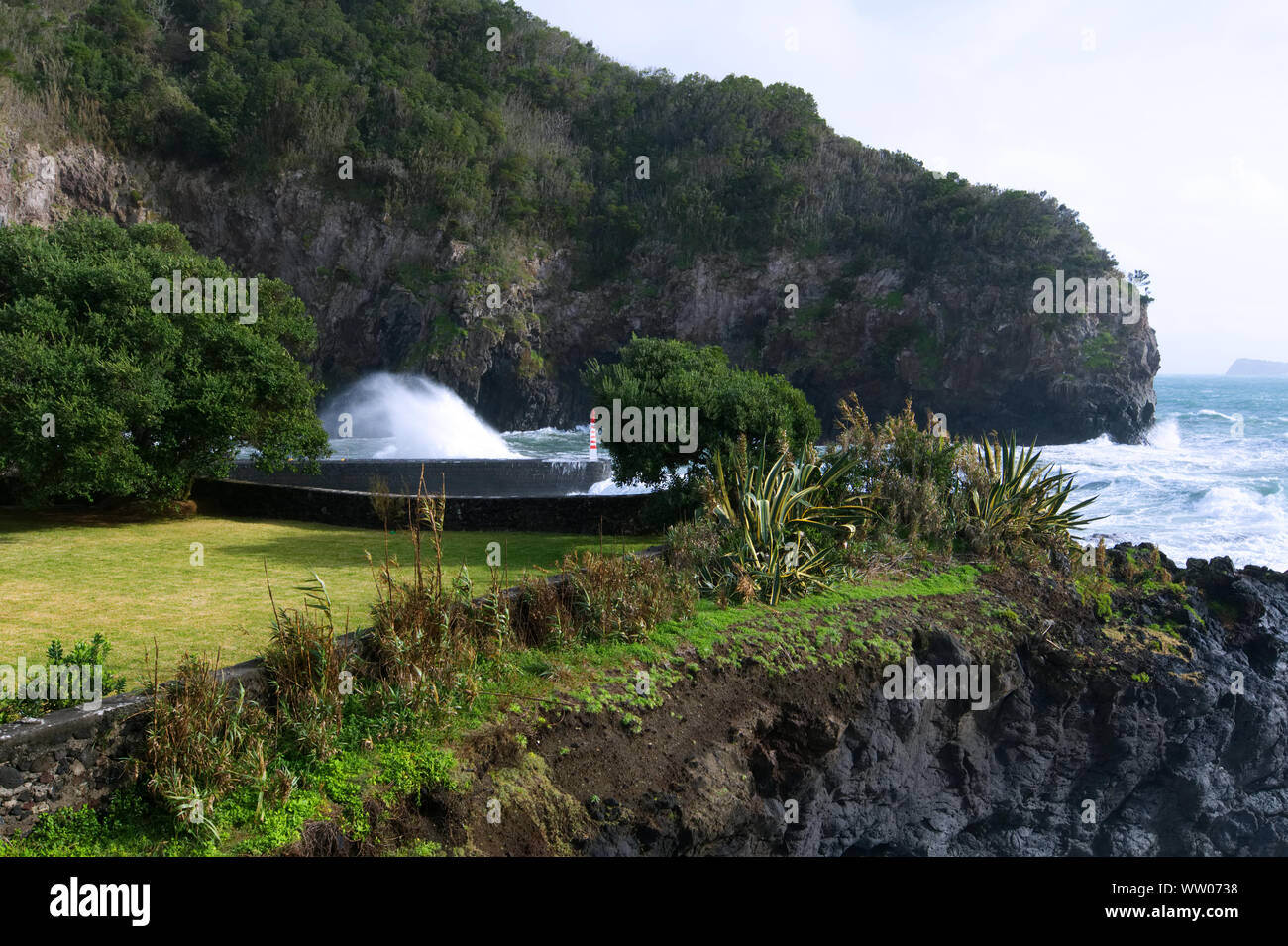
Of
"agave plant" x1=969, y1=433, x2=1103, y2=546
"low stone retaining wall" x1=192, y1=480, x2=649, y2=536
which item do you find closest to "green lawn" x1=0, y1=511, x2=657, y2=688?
"low stone retaining wall" x1=192, y1=480, x2=649, y2=536

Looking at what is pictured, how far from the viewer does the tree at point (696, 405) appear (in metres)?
14.3

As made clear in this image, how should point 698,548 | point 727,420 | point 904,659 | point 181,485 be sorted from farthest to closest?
point 181,485 → point 727,420 → point 698,548 → point 904,659

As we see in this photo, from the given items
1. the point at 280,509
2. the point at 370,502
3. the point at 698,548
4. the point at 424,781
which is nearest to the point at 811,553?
the point at 698,548

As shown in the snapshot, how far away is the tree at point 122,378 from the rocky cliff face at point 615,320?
29900mm

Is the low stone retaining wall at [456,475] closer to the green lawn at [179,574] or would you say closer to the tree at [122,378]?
the tree at [122,378]

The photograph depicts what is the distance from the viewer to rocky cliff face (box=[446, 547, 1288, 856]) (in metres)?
6.93

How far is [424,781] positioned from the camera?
20.0ft

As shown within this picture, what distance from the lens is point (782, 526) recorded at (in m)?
10.6

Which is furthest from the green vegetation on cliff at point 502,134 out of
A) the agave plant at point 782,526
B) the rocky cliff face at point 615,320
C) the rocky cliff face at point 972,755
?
the rocky cliff face at point 972,755

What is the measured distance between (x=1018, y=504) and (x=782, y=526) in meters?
4.30

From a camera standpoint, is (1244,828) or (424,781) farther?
(1244,828)

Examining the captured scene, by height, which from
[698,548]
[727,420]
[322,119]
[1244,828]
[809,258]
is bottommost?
[1244,828]

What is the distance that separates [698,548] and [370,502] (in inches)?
312

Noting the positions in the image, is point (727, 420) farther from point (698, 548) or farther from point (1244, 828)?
point (1244, 828)
